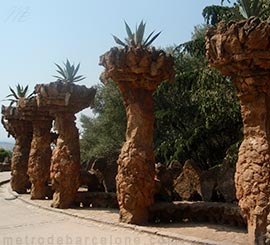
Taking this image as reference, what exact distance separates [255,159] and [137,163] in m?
2.99

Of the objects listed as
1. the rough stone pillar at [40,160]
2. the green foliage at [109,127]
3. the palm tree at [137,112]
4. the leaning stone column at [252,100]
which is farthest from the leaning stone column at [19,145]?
the leaning stone column at [252,100]

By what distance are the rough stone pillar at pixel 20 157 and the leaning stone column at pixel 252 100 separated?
10859 millimetres

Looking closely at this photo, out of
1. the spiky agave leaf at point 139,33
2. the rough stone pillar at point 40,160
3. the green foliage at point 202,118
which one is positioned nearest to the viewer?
the spiky agave leaf at point 139,33

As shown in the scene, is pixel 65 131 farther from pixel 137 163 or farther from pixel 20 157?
pixel 20 157

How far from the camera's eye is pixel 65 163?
38.2 ft

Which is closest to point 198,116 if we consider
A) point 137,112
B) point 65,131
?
point 65,131

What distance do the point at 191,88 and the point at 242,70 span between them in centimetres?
791

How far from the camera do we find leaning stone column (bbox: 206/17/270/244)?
623 cm

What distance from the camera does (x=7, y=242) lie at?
7570 millimetres

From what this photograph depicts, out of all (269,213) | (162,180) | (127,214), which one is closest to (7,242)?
(127,214)

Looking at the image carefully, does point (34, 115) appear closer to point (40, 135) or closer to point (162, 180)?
point (40, 135)

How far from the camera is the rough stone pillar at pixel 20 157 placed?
1559 cm

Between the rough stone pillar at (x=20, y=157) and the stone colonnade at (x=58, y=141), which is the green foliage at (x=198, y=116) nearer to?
the stone colonnade at (x=58, y=141)

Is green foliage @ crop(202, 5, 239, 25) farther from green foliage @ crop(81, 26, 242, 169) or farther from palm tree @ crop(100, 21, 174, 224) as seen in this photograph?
palm tree @ crop(100, 21, 174, 224)
